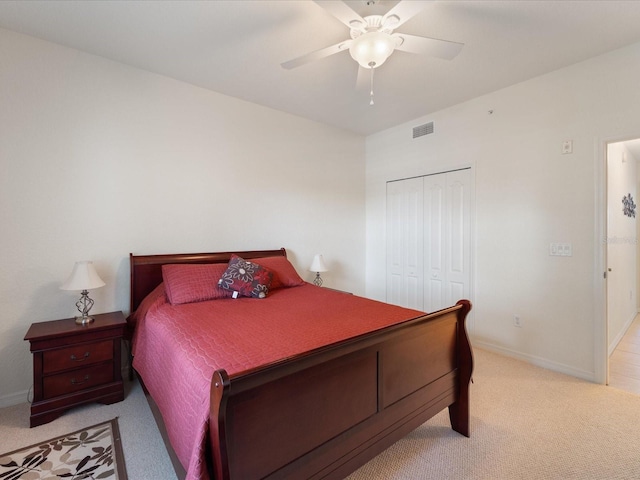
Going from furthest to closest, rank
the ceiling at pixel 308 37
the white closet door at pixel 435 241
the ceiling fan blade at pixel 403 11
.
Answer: the white closet door at pixel 435 241, the ceiling at pixel 308 37, the ceiling fan blade at pixel 403 11

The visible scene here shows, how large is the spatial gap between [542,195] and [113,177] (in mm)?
4035

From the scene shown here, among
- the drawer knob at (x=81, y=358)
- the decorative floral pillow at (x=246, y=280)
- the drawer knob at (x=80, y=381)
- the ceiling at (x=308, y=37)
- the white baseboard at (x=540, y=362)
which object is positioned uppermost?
the ceiling at (x=308, y=37)

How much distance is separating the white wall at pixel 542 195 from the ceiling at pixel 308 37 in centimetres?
25

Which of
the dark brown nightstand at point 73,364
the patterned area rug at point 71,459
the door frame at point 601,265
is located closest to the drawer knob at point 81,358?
the dark brown nightstand at point 73,364

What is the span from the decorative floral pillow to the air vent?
274 cm

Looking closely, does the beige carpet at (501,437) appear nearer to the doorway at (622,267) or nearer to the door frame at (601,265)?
the door frame at (601,265)

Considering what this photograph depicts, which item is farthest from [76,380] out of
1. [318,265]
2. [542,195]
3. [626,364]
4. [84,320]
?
[626,364]

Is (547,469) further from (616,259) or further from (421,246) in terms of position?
(616,259)

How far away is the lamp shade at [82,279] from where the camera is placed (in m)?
2.12

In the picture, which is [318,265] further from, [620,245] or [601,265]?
[620,245]

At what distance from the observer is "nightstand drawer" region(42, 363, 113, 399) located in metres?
2.02

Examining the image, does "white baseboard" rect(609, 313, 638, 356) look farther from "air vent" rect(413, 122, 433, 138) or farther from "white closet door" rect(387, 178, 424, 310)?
"air vent" rect(413, 122, 433, 138)

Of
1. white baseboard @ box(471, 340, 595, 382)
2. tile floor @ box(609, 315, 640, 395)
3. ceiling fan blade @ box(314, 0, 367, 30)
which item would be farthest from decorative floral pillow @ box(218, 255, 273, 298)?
tile floor @ box(609, 315, 640, 395)

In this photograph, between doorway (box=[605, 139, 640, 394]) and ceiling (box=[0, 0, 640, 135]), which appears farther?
doorway (box=[605, 139, 640, 394])
